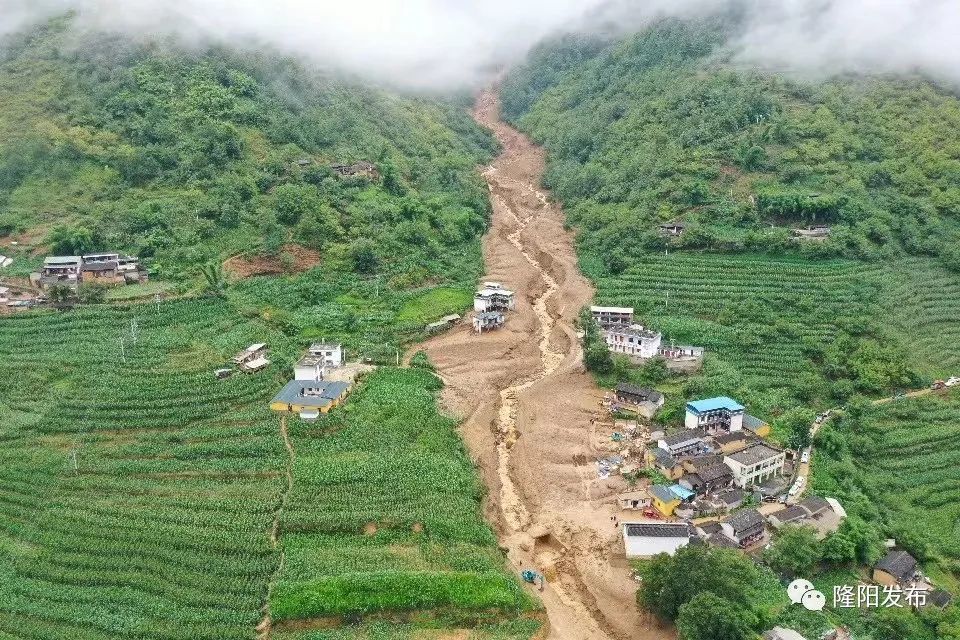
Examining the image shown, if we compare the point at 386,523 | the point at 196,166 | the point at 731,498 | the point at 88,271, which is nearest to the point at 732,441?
the point at 731,498

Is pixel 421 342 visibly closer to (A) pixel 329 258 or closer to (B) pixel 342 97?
(A) pixel 329 258

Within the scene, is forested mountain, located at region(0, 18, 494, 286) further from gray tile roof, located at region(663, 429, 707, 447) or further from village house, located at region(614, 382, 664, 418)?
gray tile roof, located at region(663, 429, 707, 447)

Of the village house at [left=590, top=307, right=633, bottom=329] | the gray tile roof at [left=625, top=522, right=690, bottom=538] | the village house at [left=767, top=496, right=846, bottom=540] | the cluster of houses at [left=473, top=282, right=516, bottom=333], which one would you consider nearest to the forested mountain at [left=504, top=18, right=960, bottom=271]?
the village house at [left=590, top=307, right=633, bottom=329]

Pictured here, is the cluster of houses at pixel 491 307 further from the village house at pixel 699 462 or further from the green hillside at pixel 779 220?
the village house at pixel 699 462

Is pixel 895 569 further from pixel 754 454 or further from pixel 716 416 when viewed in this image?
pixel 716 416

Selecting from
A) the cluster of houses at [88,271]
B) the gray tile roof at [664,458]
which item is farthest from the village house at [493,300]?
the cluster of houses at [88,271]
